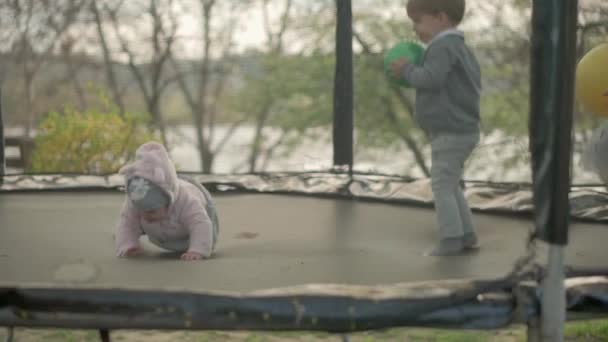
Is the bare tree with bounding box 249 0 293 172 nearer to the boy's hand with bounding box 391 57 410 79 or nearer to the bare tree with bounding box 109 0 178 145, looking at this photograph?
the bare tree with bounding box 109 0 178 145

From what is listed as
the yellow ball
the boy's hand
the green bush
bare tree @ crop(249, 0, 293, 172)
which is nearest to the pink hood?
the boy's hand

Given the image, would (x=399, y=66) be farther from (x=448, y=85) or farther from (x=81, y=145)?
(x=81, y=145)

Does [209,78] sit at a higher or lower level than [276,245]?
higher

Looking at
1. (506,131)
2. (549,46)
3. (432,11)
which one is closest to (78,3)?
(506,131)

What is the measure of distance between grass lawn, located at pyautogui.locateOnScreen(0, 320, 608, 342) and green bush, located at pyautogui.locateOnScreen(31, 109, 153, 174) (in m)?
1.41

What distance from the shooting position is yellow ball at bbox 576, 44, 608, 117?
220cm

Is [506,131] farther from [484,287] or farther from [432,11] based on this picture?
[484,287]

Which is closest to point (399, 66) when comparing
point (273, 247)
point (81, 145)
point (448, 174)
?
point (448, 174)

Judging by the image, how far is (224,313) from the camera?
1312mm

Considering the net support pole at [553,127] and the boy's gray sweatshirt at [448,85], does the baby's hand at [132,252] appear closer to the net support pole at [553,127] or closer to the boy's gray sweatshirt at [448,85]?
the boy's gray sweatshirt at [448,85]

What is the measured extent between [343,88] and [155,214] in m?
1.54

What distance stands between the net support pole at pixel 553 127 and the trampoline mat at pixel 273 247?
0.57ft

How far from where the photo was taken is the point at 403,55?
6.35 ft

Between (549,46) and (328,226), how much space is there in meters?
1.18
